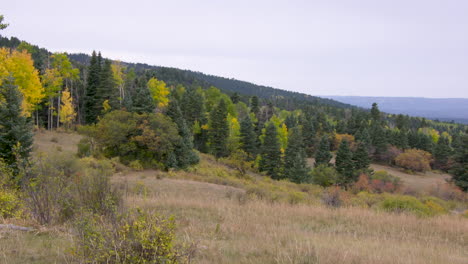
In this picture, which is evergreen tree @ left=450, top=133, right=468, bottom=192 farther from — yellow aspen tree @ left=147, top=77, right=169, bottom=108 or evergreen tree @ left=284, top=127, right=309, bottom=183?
yellow aspen tree @ left=147, top=77, right=169, bottom=108

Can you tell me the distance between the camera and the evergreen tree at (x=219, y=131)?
165ft

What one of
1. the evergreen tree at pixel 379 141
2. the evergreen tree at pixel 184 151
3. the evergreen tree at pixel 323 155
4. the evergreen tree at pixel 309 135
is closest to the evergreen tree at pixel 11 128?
the evergreen tree at pixel 184 151

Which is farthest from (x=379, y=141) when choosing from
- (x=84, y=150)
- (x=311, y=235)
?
(x=311, y=235)

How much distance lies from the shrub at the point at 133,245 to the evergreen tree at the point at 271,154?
4264cm

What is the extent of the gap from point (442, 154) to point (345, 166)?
117ft

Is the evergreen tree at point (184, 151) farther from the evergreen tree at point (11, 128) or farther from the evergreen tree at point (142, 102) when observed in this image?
the evergreen tree at point (11, 128)

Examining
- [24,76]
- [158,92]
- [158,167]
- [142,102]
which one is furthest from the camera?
[158,92]

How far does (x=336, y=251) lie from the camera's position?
4.26 m

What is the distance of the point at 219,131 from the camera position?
50219mm

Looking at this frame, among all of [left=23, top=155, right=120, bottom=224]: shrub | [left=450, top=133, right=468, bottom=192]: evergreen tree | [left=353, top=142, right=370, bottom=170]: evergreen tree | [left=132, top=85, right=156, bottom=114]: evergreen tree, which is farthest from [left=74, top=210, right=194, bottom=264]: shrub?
[left=450, top=133, right=468, bottom=192]: evergreen tree

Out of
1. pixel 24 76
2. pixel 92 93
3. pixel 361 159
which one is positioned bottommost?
pixel 361 159

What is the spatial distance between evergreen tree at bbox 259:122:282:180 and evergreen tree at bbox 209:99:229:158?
305 inches

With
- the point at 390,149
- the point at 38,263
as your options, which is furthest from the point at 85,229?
the point at 390,149

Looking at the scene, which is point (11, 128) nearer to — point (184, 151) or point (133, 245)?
point (133, 245)
